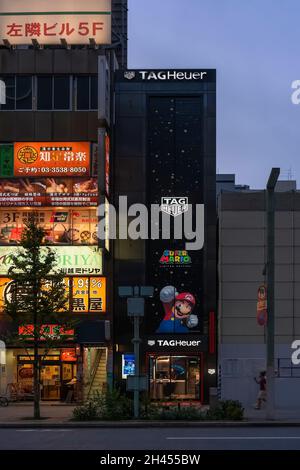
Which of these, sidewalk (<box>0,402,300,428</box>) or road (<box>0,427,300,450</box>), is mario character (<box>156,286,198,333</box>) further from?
road (<box>0,427,300,450</box>)

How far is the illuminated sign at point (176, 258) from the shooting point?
123 feet

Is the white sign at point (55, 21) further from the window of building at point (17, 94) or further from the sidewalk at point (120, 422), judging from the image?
the sidewalk at point (120, 422)

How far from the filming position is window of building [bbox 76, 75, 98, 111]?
37781mm

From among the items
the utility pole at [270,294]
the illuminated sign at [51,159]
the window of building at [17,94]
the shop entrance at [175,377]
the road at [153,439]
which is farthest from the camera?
the window of building at [17,94]

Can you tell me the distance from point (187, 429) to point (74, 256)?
45.9ft

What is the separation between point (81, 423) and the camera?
26.0 metres

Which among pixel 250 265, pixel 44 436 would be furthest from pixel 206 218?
pixel 44 436

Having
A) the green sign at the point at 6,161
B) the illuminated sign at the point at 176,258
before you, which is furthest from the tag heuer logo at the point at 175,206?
the green sign at the point at 6,161

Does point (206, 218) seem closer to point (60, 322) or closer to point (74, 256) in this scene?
point (74, 256)

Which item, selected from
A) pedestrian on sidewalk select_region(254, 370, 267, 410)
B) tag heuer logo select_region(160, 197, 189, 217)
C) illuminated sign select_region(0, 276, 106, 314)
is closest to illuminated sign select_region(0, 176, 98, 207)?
tag heuer logo select_region(160, 197, 189, 217)

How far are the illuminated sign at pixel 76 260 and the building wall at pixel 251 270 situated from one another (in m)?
5.90

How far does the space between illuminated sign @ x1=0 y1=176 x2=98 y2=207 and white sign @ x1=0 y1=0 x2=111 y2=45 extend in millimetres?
7072

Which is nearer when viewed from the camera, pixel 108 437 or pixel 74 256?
pixel 108 437
